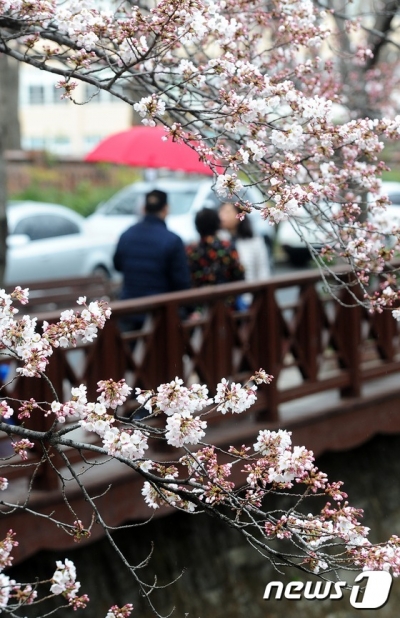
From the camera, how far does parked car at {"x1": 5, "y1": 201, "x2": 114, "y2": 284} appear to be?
16109mm

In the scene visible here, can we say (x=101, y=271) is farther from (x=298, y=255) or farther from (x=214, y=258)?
(x=214, y=258)

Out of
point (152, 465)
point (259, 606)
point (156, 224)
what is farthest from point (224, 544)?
point (152, 465)

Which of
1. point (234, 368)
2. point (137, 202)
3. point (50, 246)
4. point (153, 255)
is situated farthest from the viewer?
point (137, 202)

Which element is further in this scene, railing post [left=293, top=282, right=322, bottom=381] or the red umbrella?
the red umbrella

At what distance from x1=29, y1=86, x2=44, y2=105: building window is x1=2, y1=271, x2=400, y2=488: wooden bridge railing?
39903 mm

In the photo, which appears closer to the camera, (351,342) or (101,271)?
(351,342)

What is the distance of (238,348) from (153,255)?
33.8 inches

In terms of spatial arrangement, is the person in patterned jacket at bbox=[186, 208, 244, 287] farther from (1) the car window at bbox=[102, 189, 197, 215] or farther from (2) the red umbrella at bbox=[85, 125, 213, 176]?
(1) the car window at bbox=[102, 189, 197, 215]

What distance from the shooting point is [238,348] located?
7.46 metres

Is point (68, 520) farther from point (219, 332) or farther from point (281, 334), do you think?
point (281, 334)

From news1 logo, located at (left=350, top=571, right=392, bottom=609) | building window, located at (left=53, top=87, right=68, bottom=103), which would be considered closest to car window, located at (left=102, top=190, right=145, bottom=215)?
building window, located at (left=53, top=87, right=68, bottom=103)

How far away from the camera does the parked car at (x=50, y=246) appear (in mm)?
16109

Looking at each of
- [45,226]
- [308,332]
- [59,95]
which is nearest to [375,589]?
[308,332]

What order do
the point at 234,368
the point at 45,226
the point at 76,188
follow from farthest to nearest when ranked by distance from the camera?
the point at 76,188, the point at 45,226, the point at 234,368
